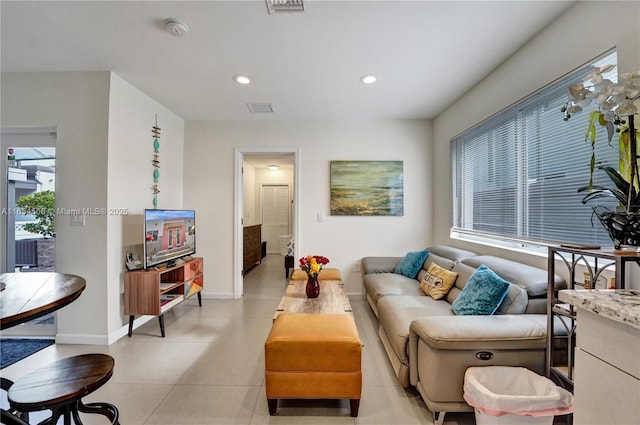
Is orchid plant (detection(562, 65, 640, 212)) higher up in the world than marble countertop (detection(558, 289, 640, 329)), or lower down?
higher up

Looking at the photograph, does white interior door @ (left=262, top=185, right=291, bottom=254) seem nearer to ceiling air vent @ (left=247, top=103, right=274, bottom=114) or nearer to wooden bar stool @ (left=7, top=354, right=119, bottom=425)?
ceiling air vent @ (left=247, top=103, right=274, bottom=114)

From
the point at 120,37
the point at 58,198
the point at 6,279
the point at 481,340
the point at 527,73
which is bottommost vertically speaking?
the point at 481,340

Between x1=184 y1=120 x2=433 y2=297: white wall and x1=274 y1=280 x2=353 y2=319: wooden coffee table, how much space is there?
3.67 ft

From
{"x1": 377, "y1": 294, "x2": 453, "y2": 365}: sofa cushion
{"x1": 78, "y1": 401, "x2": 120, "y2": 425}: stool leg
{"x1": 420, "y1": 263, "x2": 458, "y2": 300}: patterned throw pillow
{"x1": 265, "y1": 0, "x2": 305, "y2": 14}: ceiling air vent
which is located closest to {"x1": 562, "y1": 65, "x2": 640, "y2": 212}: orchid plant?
{"x1": 377, "y1": 294, "x2": 453, "y2": 365}: sofa cushion

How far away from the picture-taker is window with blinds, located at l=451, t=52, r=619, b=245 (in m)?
1.72

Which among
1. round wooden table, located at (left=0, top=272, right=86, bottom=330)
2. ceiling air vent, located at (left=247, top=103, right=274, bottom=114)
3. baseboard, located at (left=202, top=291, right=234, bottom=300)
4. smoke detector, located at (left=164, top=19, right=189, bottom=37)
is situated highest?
ceiling air vent, located at (left=247, top=103, right=274, bottom=114)

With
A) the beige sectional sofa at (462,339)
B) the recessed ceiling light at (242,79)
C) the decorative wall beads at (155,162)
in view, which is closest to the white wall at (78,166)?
the decorative wall beads at (155,162)

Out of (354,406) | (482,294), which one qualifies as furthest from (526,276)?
(354,406)

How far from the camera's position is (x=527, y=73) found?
2.16 metres

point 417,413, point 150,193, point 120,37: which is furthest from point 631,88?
point 150,193

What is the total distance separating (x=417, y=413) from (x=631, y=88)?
1.97 m

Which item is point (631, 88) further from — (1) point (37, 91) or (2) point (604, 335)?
(1) point (37, 91)

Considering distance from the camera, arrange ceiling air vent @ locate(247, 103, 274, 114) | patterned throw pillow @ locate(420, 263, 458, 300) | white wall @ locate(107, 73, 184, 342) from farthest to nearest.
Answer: ceiling air vent @ locate(247, 103, 274, 114), white wall @ locate(107, 73, 184, 342), patterned throw pillow @ locate(420, 263, 458, 300)

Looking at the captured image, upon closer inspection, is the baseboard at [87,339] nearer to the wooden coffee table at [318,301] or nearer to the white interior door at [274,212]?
the wooden coffee table at [318,301]
